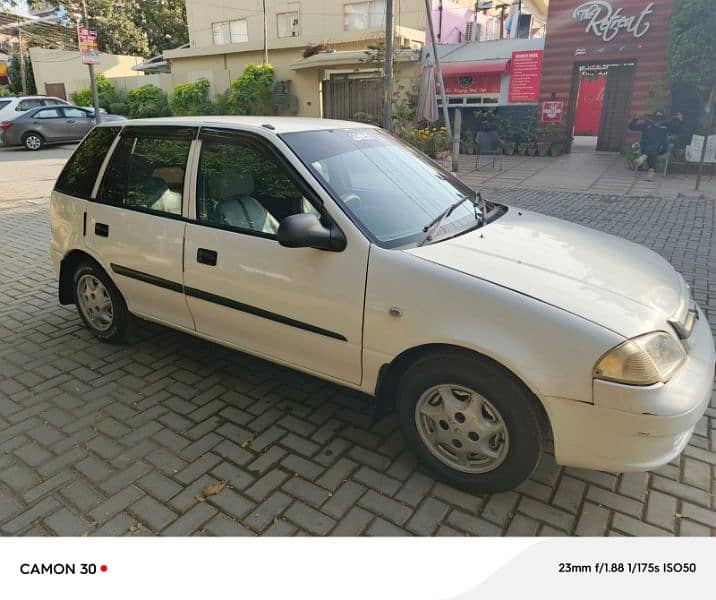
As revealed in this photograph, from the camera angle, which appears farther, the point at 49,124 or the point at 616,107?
the point at 49,124

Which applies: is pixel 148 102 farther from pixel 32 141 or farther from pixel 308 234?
pixel 308 234

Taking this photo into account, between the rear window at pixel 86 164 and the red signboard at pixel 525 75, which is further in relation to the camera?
the red signboard at pixel 525 75

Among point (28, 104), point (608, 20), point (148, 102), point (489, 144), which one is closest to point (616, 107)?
point (608, 20)

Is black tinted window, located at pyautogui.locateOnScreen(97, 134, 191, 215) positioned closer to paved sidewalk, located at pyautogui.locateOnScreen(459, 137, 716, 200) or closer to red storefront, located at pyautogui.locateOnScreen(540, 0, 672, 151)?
paved sidewalk, located at pyautogui.locateOnScreen(459, 137, 716, 200)

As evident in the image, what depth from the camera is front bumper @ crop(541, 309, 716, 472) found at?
223cm

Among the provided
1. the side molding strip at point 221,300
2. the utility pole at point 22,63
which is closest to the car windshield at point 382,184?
the side molding strip at point 221,300

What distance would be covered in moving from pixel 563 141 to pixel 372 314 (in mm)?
15820

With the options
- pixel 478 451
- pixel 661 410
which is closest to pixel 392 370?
pixel 478 451

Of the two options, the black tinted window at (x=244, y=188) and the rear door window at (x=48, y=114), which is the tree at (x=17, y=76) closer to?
the rear door window at (x=48, y=114)

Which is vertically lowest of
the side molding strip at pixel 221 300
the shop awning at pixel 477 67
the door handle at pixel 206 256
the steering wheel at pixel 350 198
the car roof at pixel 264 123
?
the side molding strip at pixel 221 300

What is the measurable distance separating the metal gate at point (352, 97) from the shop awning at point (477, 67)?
7.75ft

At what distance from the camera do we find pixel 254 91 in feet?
74.0

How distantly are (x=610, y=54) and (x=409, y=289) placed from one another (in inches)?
647

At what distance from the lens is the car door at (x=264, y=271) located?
2.82 m
